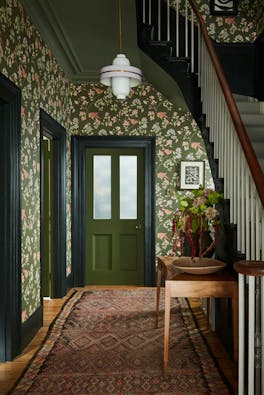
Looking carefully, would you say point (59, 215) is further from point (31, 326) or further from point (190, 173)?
point (190, 173)

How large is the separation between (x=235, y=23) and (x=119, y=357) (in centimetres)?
467

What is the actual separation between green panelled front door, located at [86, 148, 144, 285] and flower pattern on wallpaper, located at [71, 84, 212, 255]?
0.96 ft

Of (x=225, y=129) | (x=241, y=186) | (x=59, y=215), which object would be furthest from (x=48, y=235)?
(x=241, y=186)

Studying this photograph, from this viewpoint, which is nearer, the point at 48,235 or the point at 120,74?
the point at 120,74

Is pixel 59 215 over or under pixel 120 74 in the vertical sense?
under

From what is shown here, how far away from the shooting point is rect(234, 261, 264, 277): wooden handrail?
6.62 feet

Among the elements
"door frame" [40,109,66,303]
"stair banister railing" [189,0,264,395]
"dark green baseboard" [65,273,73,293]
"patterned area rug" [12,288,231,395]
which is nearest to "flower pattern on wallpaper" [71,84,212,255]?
"door frame" [40,109,66,303]

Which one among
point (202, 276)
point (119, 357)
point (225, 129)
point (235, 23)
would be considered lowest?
point (119, 357)

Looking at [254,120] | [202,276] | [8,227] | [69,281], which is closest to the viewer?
[202,276]

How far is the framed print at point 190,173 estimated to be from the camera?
594 cm

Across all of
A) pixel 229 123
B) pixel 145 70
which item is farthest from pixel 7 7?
pixel 145 70

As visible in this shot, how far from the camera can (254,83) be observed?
5.02m

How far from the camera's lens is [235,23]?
18.6 ft

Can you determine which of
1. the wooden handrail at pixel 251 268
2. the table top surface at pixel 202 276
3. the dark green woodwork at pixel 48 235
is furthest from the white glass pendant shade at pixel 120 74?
the dark green woodwork at pixel 48 235
